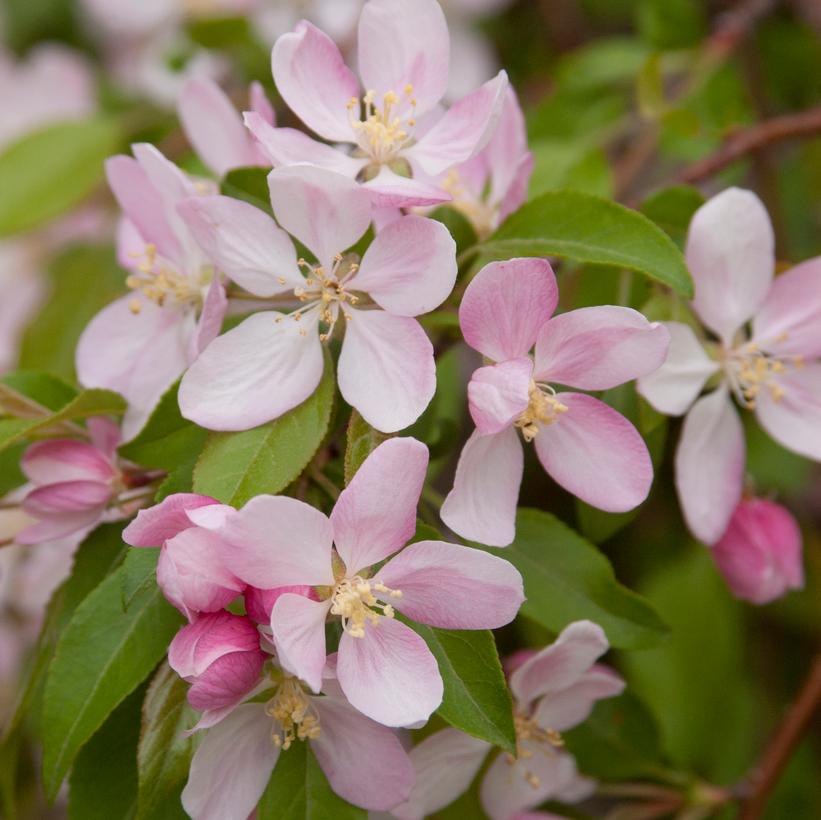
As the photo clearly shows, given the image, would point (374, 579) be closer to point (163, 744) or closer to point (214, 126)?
point (163, 744)

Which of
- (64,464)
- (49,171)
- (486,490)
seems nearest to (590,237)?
(486,490)

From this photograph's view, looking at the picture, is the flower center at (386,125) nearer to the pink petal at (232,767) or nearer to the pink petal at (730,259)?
the pink petal at (730,259)

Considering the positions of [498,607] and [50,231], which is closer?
[498,607]

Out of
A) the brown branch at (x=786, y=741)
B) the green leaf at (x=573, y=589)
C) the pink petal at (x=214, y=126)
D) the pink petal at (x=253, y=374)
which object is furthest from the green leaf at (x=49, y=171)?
the brown branch at (x=786, y=741)

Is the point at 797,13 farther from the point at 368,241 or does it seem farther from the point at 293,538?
the point at 293,538

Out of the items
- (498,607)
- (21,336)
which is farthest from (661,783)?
(21,336)

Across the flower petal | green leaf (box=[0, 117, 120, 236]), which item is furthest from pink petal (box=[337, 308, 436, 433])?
green leaf (box=[0, 117, 120, 236])
